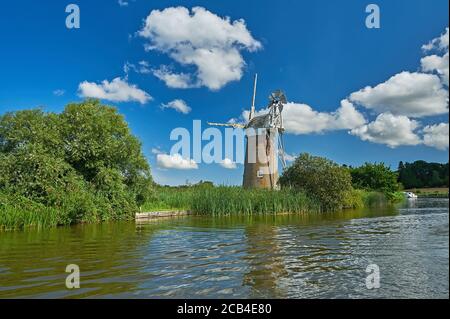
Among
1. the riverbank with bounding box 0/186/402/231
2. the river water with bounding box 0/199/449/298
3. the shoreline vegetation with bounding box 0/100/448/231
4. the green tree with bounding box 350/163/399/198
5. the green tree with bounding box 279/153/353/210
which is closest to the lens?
the river water with bounding box 0/199/449/298

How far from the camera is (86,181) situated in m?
23.6

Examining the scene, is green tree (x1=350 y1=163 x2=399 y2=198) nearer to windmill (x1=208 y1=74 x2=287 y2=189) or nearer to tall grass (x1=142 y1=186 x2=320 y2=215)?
windmill (x1=208 y1=74 x2=287 y2=189)

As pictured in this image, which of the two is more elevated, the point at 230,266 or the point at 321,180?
the point at 321,180

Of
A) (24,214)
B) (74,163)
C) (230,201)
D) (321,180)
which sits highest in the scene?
(74,163)

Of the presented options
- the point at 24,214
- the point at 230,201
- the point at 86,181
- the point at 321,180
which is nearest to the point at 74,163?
the point at 86,181

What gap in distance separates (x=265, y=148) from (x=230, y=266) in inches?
1317

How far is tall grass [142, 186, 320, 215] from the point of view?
2766cm

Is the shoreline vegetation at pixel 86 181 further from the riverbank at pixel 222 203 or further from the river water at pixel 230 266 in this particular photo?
the river water at pixel 230 266

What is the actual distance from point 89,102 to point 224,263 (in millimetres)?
20040

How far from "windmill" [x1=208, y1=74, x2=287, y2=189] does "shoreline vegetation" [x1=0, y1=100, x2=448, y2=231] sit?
669 centimetres

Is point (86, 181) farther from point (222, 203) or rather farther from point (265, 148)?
point (265, 148)

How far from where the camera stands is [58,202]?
20.1 m

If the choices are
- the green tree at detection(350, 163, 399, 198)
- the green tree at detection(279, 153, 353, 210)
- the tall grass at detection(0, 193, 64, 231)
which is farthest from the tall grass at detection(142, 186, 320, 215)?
the green tree at detection(350, 163, 399, 198)
